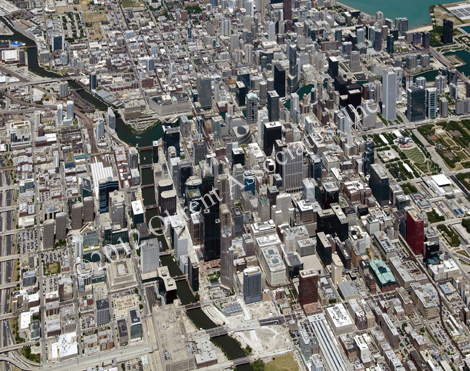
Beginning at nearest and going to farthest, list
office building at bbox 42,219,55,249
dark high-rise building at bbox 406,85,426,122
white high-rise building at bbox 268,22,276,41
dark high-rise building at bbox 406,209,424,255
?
dark high-rise building at bbox 406,209,424,255, office building at bbox 42,219,55,249, dark high-rise building at bbox 406,85,426,122, white high-rise building at bbox 268,22,276,41

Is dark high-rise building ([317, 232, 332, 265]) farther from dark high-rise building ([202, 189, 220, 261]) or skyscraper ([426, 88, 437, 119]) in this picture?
skyscraper ([426, 88, 437, 119])

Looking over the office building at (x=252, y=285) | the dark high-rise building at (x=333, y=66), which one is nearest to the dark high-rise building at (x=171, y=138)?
the office building at (x=252, y=285)

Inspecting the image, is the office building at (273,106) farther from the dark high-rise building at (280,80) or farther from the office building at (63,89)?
the office building at (63,89)

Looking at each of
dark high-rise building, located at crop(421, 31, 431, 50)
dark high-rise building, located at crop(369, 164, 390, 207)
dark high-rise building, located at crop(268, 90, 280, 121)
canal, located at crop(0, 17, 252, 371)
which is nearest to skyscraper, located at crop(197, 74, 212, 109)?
canal, located at crop(0, 17, 252, 371)

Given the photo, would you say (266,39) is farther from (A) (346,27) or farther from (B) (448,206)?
(B) (448,206)

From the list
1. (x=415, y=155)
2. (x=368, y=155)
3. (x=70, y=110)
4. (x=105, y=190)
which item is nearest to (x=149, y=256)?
(x=105, y=190)

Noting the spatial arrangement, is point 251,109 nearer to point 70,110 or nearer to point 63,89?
point 70,110
